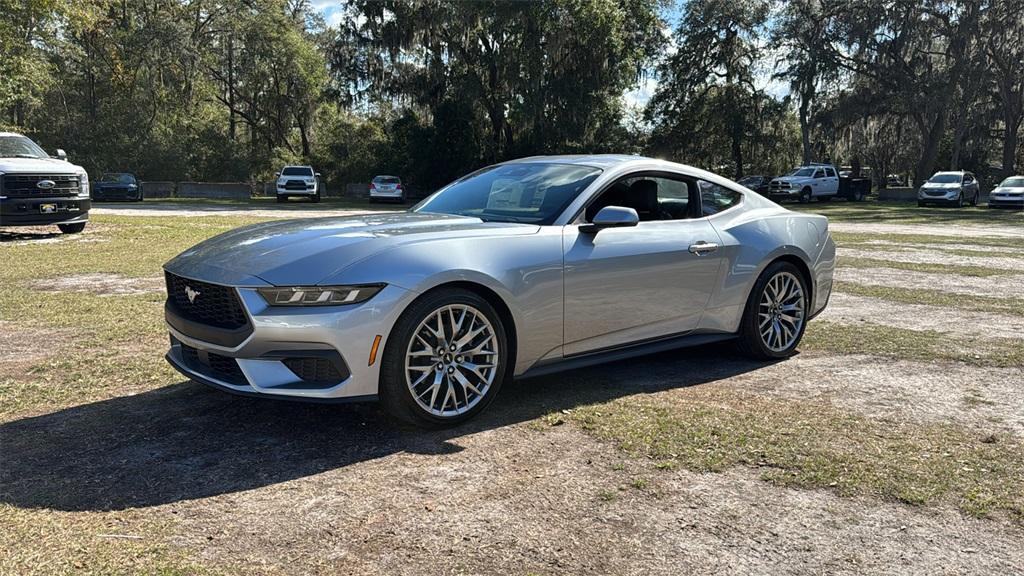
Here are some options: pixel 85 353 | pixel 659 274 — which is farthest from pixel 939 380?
pixel 85 353

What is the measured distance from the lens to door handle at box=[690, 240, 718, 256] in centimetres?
533

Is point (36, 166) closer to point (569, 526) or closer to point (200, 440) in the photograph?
point (200, 440)

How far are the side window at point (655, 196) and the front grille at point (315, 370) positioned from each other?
2.20m

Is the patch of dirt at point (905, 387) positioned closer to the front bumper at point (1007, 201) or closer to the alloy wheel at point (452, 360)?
the alloy wheel at point (452, 360)

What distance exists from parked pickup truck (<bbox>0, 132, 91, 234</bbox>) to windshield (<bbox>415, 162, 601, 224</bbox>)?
39.9 ft

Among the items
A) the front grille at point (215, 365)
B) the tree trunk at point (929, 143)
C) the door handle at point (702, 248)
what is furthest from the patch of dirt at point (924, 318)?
the tree trunk at point (929, 143)

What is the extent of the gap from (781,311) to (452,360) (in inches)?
116

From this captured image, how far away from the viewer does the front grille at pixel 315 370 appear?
3.90 m

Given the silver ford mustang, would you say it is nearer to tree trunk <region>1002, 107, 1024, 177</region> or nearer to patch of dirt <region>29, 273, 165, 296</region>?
patch of dirt <region>29, 273, 165, 296</region>

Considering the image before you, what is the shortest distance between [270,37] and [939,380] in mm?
44470

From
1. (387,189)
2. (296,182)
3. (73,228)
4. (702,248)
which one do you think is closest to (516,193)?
(702,248)

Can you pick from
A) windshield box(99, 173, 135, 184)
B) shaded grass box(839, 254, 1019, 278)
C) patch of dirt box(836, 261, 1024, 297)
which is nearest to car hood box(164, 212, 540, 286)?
patch of dirt box(836, 261, 1024, 297)

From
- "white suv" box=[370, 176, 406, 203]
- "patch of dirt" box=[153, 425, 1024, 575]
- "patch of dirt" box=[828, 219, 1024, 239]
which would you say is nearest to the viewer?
"patch of dirt" box=[153, 425, 1024, 575]

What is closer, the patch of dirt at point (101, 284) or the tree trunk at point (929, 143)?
the patch of dirt at point (101, 284)
